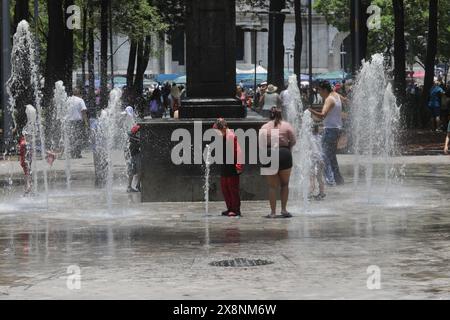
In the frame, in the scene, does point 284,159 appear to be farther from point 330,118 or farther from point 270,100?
point 270,100

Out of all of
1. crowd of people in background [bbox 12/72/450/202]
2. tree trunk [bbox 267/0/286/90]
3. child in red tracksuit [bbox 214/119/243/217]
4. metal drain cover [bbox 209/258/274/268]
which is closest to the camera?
metal drain cover [bbox 209/258/274/268]

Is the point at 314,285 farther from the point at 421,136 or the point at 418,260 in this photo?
the point at 421,136

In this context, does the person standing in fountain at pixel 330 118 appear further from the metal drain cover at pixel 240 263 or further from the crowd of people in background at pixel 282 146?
the metal drain cover at pixel 240 263

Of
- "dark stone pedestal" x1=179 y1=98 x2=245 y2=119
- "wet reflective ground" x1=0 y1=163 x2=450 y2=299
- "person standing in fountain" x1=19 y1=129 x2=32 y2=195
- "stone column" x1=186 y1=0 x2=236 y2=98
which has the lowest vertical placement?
"wet reflective ground" x1=0 y1=163 x2=450 y2=299

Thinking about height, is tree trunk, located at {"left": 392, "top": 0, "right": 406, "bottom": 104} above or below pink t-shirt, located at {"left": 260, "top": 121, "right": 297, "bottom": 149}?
above

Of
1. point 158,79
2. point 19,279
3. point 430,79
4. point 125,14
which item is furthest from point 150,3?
point 19,279

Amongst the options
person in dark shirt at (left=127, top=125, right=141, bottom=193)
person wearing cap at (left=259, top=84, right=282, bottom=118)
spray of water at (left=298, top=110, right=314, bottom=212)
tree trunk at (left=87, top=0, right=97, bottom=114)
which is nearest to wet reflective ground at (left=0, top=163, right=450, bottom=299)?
spray of water at (left=298, top=110, right=314, bottom=212)

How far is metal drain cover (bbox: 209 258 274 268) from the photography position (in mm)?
13245

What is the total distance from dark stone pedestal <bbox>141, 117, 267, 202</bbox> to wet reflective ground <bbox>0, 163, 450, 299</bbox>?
305 mm

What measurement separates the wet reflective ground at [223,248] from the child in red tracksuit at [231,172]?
26cm

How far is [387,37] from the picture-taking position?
10394cm

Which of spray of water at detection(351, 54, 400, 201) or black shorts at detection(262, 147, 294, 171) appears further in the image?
spray of water at detection(351, 54, 400, 201)

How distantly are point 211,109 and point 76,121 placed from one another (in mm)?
11398

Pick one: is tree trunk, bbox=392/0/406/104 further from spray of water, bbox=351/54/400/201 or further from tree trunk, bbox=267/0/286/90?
tree trunk, bbox=267/0/286/90
